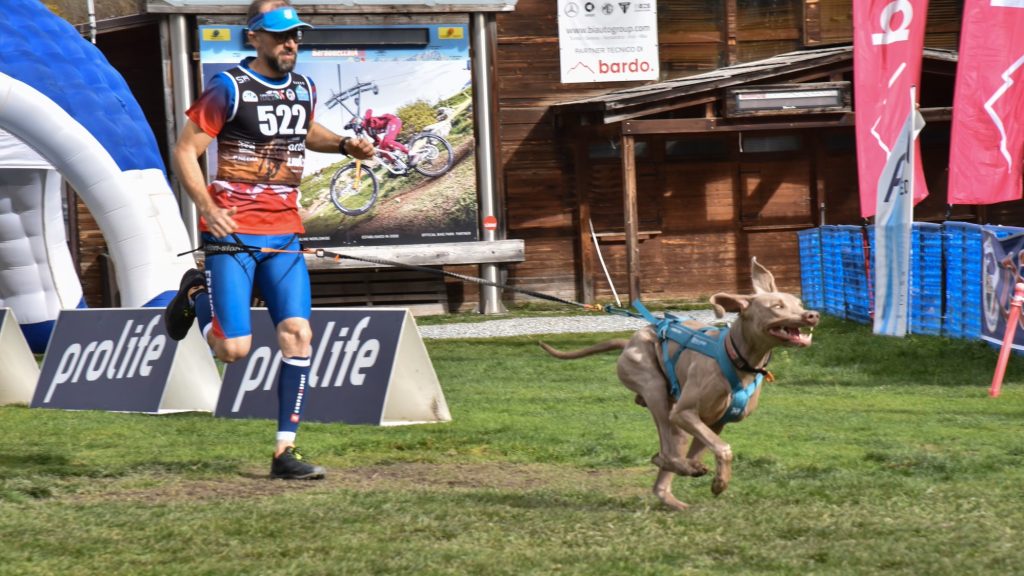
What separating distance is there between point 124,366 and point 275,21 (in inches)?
195

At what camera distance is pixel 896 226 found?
571 inches

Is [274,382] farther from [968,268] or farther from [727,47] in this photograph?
[727,47]

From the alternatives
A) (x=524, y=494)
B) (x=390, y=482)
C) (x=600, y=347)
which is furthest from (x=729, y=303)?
(x=390, y=482)

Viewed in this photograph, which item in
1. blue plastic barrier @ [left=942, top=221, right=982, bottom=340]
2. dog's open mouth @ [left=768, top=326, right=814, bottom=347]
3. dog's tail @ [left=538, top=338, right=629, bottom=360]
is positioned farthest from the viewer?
blue plastic barrier @ [left=942, top=221, right=982, bottom=340]

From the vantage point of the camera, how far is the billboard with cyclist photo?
2308cm

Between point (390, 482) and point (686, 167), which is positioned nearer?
point (390, 482)

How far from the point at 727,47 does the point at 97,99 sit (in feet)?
43.0

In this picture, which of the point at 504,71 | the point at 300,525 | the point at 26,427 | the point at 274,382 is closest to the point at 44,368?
the point at 26,427

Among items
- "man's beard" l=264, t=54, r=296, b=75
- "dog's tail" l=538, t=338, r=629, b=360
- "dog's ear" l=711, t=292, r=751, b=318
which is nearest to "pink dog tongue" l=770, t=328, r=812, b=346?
"dog's ear" l=711, t=292, r=751, b=318

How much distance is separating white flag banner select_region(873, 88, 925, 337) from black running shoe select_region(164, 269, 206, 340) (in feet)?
26.7

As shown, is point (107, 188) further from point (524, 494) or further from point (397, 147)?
point (524, 494)

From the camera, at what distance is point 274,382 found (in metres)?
10.5

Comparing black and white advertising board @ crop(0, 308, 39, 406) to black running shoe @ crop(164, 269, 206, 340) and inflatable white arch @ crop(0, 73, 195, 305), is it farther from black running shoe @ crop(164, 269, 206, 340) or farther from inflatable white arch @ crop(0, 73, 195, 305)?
black running shoe @ crop(164, 269, 206, 340)

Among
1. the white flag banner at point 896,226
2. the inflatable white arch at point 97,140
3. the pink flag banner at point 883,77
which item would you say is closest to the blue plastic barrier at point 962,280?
the white flag banner at point 896,226
